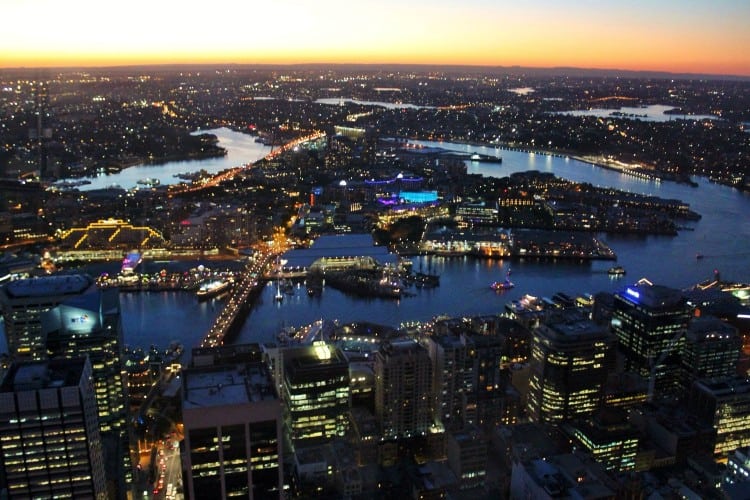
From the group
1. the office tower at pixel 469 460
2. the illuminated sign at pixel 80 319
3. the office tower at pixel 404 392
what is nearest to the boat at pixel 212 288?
the illuminated sign at pixel 80 319

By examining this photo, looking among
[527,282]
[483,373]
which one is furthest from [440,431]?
[527,282]

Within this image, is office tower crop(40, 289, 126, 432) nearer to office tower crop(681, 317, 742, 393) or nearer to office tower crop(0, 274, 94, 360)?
office tower crop(0, 274, 94, 360)

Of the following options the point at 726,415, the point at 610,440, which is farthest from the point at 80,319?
the point at 726,415

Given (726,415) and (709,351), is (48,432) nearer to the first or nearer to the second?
(726,415)

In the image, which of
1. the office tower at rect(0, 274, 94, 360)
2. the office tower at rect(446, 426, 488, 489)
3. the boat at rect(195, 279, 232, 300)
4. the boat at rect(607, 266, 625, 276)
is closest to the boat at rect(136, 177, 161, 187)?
the boat at rect(195, 279, 232, 300)

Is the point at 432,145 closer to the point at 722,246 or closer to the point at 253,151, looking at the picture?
the point at 253,151
